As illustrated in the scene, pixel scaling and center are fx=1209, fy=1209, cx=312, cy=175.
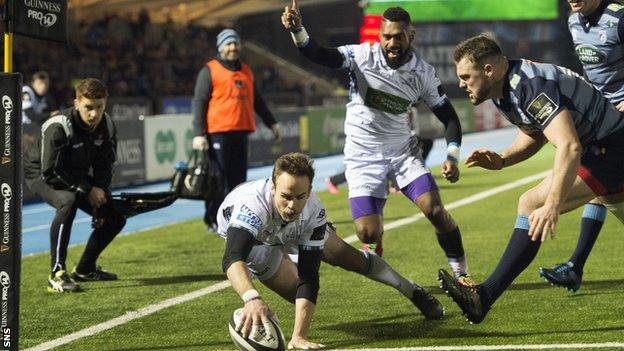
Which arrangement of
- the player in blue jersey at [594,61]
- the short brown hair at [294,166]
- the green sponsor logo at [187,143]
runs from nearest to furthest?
the short brown hair at [294,166]
the player in blue jersey at [594,61]
the green sponsor logo at [187,143]

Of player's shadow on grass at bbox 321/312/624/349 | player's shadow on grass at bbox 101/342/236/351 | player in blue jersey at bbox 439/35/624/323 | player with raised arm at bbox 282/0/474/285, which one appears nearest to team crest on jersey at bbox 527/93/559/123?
player in blue jersey at bbox 439/35/624/323

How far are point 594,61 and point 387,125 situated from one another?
5.30 feet

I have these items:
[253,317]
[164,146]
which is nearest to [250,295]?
[253,317]

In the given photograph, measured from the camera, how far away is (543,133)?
6781 mm

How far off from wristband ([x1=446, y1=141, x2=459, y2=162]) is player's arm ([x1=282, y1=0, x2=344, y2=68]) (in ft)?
A: 3.34

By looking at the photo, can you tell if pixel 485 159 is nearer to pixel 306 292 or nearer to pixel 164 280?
pixel 306 292

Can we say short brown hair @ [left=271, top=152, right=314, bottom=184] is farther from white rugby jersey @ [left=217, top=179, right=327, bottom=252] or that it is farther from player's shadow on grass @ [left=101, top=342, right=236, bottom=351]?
player's shadow on grass @ [left=101, top=342, right=236, bottom=351]

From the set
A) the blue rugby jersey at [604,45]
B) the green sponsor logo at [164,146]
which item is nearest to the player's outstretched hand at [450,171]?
the blue rugby jersey at [604,45]

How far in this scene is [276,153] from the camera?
2733 centimetres

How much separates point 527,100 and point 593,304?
6.93 feet

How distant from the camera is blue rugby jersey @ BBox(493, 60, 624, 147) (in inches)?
Result: 258

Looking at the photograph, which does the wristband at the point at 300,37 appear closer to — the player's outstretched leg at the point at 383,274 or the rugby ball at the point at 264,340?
the player's outstretched leg at the point at 383,274

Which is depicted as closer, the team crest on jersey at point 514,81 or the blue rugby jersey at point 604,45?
the team crest on jersey at point 514,81

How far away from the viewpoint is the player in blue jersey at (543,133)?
635cm
